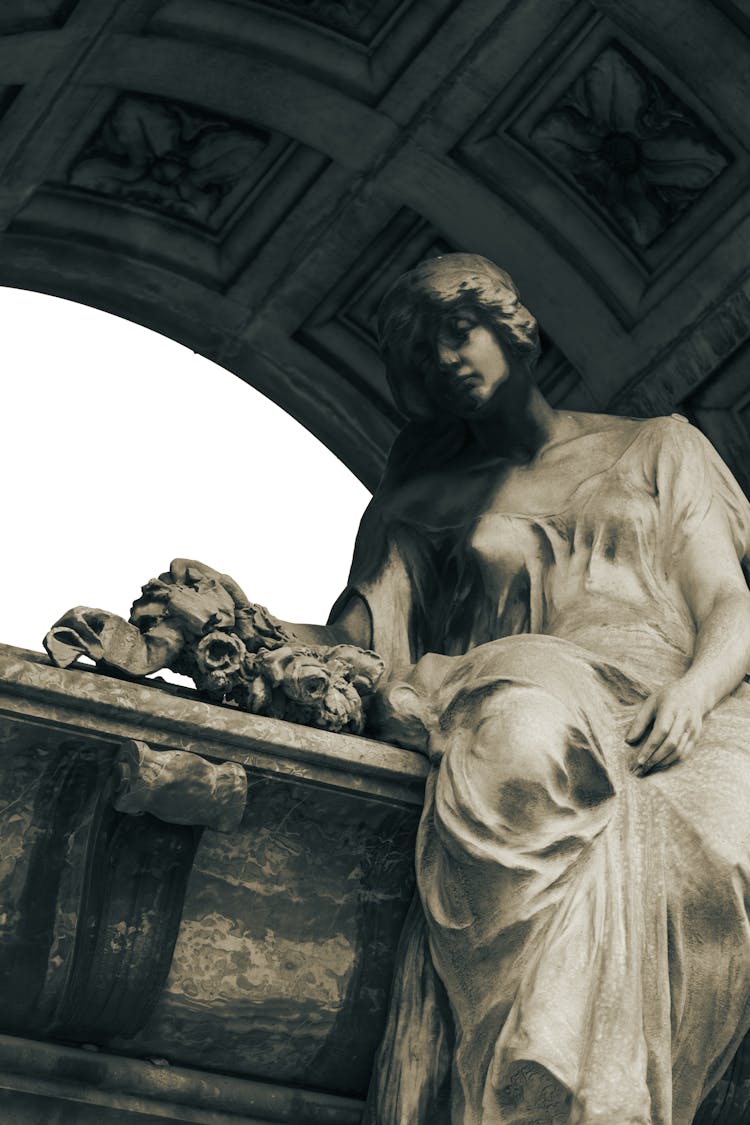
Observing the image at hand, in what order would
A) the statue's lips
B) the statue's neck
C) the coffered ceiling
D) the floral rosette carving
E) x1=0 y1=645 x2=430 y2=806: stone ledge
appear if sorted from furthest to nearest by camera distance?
1. the coffered ceiling
2. the statue's neck
3. the statue's lips
4. the floral rosette carving
5. x1=0 y1=645 x2=430 y2=806: stone ledge

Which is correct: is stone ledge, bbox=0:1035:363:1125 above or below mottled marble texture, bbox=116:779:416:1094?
below

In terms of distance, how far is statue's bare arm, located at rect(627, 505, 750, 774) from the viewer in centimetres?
579

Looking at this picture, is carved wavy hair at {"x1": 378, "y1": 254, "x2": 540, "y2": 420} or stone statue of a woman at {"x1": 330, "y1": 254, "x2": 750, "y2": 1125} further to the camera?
carved wavy hair at {"x1": 378, "y1": 254, "x2": 540, "y2": 420}

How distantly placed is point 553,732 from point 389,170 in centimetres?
356

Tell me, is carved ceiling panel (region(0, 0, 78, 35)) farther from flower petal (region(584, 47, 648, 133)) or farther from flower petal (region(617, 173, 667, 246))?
flower petal (region(617, 173, 667, 246))

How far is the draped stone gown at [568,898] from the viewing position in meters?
5.24

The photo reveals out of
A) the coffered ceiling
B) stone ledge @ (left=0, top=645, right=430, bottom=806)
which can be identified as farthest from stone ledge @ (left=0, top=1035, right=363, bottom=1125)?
the coffered ceiling

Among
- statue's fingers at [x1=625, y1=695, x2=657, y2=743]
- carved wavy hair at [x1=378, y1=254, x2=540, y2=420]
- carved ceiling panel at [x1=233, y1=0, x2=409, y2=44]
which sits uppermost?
carved ceiling panel at [x1=233, y1=0, x2=409, y2=44]

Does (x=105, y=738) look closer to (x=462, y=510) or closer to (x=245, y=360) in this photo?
(x=462, y=510)

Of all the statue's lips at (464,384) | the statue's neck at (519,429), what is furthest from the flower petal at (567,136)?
the statue's lips at (464,384)

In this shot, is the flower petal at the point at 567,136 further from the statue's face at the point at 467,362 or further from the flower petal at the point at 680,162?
the statue's face at the point at 467,362

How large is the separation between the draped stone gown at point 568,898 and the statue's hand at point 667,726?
0.12 feet

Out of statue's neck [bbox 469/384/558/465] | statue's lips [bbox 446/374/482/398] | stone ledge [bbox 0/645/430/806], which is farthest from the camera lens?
statue's neck [bbox 469/384/558/465]

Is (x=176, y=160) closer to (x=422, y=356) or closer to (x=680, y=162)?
(x=680, y=162)
